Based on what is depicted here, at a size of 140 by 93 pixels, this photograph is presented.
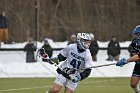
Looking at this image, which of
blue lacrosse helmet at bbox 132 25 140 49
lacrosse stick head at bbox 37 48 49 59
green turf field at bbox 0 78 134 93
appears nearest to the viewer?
lacrosse stick head at bbox 37 48 49 59

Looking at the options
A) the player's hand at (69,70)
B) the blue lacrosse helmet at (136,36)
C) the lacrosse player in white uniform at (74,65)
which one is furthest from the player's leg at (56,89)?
the blue lacrosse helmet at (136,36)

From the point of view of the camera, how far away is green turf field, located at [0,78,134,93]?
1816cm

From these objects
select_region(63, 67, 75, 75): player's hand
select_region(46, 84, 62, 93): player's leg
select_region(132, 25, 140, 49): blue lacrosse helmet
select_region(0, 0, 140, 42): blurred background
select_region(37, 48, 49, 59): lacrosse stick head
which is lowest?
select_region(0, 0, 140, 42): blurred background

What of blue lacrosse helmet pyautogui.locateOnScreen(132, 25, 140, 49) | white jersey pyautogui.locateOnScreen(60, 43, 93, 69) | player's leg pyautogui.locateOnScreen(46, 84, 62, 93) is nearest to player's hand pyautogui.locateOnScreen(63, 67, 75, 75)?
white jersey pyautogui.locateOnScreen(60, 43, 93, 69)

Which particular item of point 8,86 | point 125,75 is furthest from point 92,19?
point 8,86

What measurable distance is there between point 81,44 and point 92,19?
2541 cm

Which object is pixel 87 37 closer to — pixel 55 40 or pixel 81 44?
pixel 81 44

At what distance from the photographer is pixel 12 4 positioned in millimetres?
37156

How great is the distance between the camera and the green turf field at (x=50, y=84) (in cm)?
1816

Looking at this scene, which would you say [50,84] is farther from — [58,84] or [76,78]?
[76,78]

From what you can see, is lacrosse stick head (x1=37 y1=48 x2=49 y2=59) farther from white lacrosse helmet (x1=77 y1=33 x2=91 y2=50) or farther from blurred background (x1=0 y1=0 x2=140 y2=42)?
blurred background (x1=0 y1=0 x2=140 y2=42)

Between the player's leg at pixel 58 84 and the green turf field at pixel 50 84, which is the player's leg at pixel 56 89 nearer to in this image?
the player's leg at pixel 58 84

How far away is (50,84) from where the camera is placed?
20.3 metres

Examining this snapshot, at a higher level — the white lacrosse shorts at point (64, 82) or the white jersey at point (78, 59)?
the white jersey at point (78, 59)
